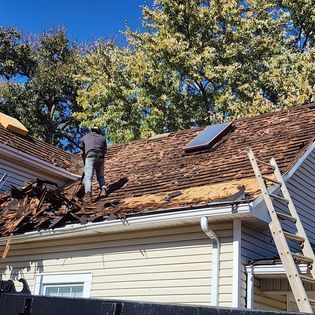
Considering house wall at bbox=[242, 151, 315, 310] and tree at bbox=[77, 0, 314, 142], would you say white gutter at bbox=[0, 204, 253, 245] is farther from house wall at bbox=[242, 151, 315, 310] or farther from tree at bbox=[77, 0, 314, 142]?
tree at bbox=[77, 0, 314, 142]

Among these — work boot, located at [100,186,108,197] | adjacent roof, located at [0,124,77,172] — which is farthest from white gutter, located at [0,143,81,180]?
work boot, located at [100,186,108,197]

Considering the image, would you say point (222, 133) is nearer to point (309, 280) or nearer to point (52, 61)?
point (309, 280)

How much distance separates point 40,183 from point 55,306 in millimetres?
7698

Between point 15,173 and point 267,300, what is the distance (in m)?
7.62

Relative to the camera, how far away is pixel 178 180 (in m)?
9.79

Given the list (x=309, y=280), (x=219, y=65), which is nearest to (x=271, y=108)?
(x=219, y=65)

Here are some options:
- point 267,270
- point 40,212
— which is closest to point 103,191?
point 40,212

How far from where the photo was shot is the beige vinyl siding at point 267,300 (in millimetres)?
7371

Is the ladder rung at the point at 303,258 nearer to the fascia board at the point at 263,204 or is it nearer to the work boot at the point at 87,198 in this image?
the fascia board at the point at 263,204

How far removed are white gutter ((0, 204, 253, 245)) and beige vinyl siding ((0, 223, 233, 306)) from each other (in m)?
0.22

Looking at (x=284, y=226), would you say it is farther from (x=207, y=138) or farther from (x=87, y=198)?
(x=87, y=198)

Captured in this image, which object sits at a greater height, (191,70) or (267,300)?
(191,70)

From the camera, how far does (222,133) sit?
11781mm

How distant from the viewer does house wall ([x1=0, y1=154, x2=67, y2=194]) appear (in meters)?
12.6
